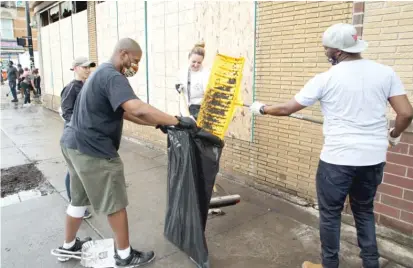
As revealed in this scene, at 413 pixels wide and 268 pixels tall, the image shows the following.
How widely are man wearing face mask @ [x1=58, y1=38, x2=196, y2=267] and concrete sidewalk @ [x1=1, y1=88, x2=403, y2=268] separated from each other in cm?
65

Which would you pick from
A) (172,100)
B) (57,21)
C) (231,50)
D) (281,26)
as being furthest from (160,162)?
(57,21)

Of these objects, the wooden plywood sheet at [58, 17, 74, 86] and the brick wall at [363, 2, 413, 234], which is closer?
the brick wall at [363, 2, 413, 234]

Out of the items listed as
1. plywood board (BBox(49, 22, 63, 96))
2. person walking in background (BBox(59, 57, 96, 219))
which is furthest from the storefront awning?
person walking in background (BBox(59, 57, 96, 219))

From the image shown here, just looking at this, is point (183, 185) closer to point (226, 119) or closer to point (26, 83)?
point (226, 119)

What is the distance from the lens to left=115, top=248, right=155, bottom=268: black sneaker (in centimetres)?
269

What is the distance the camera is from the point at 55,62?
12.3 metres

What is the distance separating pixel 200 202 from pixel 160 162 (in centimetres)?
314


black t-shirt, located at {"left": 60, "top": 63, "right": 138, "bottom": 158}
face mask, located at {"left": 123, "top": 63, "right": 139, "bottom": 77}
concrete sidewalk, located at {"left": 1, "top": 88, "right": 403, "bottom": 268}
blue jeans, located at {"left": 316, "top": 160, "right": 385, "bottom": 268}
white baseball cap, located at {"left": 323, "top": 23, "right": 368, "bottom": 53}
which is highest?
white baseball cap, located at {"left": 323, "top": 23, "right": 368, "bottom": 53}

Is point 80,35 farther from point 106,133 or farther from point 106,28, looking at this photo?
point 106,133

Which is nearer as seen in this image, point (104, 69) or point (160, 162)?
point (104, 69)

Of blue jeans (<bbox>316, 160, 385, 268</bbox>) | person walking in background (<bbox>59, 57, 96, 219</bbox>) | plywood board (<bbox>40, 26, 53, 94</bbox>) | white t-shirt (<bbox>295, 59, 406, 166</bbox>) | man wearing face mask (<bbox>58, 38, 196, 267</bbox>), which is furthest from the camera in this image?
plywood board (<bbox>40, 26, 53, 94</bbox>)

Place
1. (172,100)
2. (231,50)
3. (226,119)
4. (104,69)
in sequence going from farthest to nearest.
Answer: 1. (172,100)
2. (231,50)
3. (226,119)
4. (104,69)

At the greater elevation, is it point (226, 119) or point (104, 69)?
point (104, 69)

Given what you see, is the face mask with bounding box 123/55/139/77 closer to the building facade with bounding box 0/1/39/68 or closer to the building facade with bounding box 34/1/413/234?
the building facade with bounding box 34/1/413/234
